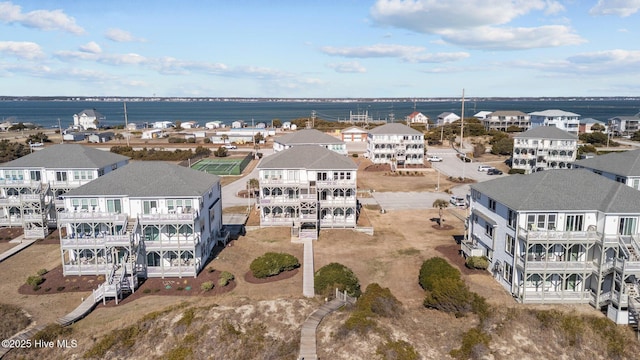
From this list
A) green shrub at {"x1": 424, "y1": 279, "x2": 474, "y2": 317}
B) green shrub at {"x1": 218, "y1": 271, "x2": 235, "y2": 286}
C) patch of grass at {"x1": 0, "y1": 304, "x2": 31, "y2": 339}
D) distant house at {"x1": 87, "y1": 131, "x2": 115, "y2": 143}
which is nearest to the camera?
patch of grass at {"x1": 0, "y1": 304, "x2": 31, "y2": 339}

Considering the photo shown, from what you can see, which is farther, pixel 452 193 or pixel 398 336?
pixel 452 193

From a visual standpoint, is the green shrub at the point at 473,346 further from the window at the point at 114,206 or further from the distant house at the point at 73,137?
the distant house at the point at 73,137

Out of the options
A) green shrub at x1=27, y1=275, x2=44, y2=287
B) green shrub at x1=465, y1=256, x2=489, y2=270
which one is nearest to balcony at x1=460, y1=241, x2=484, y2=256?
green shrub at x1=465, y1=256, x2=489, y2=270

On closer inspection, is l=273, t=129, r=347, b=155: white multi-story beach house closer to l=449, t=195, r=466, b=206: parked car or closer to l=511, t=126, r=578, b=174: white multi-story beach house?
l=449, t=195, r=466, b=206: parked car

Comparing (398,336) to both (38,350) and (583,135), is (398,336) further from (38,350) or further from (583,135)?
(583,135)

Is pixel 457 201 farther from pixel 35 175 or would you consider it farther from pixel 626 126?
pixel 626 126

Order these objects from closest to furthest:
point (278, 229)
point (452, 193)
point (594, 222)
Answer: point (594, 222)
point (278, 229)
point (452, 193)

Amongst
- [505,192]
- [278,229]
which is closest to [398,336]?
[505,192]
